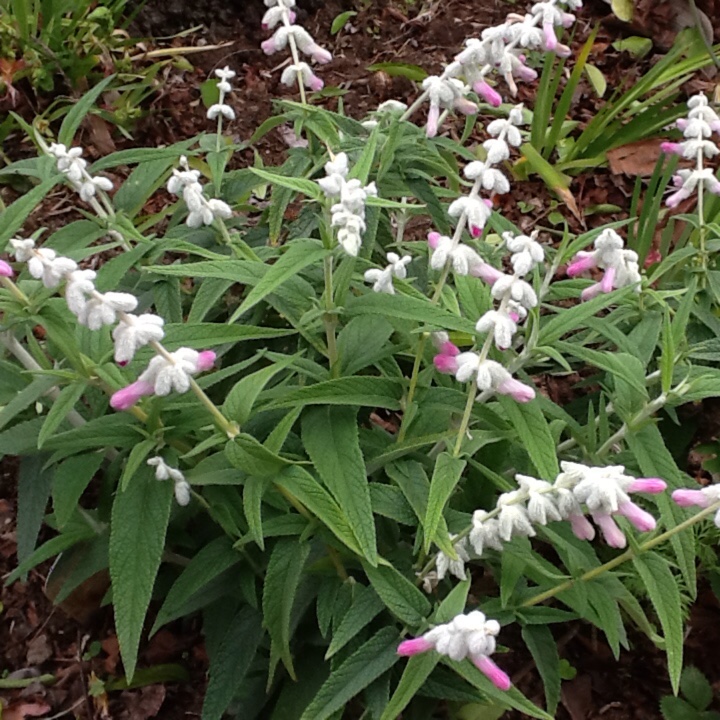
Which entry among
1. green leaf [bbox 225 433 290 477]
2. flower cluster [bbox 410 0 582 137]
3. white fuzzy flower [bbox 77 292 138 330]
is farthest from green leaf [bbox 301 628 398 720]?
flower cluster [bbox 410 0 582 137]

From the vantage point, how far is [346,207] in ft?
3.40

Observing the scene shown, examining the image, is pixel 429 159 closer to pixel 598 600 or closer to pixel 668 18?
pixel 598 600

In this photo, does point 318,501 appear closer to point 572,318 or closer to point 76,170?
point 572,318

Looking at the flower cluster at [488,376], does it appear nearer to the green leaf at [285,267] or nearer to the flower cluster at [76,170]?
the green leaf at [285,267]

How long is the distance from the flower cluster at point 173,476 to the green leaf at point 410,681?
16.7 inches

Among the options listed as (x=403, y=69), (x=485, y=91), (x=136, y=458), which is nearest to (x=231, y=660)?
(x=136, y=458)

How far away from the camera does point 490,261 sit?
1.66m

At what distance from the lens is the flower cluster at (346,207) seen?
1.00m

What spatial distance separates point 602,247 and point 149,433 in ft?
2.81

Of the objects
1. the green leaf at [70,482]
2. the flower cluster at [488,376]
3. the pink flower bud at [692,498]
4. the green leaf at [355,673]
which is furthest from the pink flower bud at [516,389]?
the green leaf at [70,482]

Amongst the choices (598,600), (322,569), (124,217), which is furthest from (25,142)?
(598,600)

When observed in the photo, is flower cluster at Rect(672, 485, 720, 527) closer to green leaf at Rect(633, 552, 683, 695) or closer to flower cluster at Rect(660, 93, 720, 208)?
green leaf at Rect(633, 552, 683, 695)

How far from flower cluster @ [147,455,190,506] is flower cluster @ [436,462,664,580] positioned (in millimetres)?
463

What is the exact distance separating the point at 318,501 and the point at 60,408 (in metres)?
0.40
